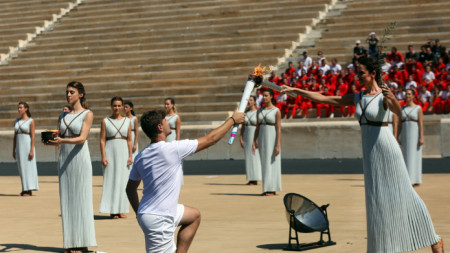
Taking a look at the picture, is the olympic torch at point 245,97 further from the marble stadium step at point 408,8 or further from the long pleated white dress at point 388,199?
the marble stadium step at point 408,8

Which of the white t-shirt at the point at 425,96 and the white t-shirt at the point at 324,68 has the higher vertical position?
the white t-shirt at the point at 324,68

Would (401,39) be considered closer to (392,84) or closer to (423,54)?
(423,54)

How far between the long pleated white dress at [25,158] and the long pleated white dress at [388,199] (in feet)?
34.2

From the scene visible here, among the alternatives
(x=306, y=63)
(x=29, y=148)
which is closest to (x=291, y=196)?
(x=29, y=148)

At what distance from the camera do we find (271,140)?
1512cm

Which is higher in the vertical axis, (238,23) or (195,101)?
(238,23)

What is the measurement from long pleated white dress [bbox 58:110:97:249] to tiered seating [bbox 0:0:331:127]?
1754cm

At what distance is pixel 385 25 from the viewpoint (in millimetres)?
29969

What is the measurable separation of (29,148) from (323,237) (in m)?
8.87

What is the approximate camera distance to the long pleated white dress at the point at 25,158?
643 inches

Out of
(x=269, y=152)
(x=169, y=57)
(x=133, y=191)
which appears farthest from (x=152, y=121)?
(x=169, y=57)

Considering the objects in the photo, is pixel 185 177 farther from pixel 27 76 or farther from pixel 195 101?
pixel 27 76

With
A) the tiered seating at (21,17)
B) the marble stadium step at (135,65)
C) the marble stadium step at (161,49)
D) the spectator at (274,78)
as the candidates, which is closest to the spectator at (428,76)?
the spectator at (274,78)

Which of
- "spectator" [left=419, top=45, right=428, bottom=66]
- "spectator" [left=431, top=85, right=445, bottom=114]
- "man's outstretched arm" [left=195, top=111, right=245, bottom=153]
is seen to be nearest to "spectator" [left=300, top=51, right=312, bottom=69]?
"spectator" [left=419, top=45, right=428, bottom=66]
